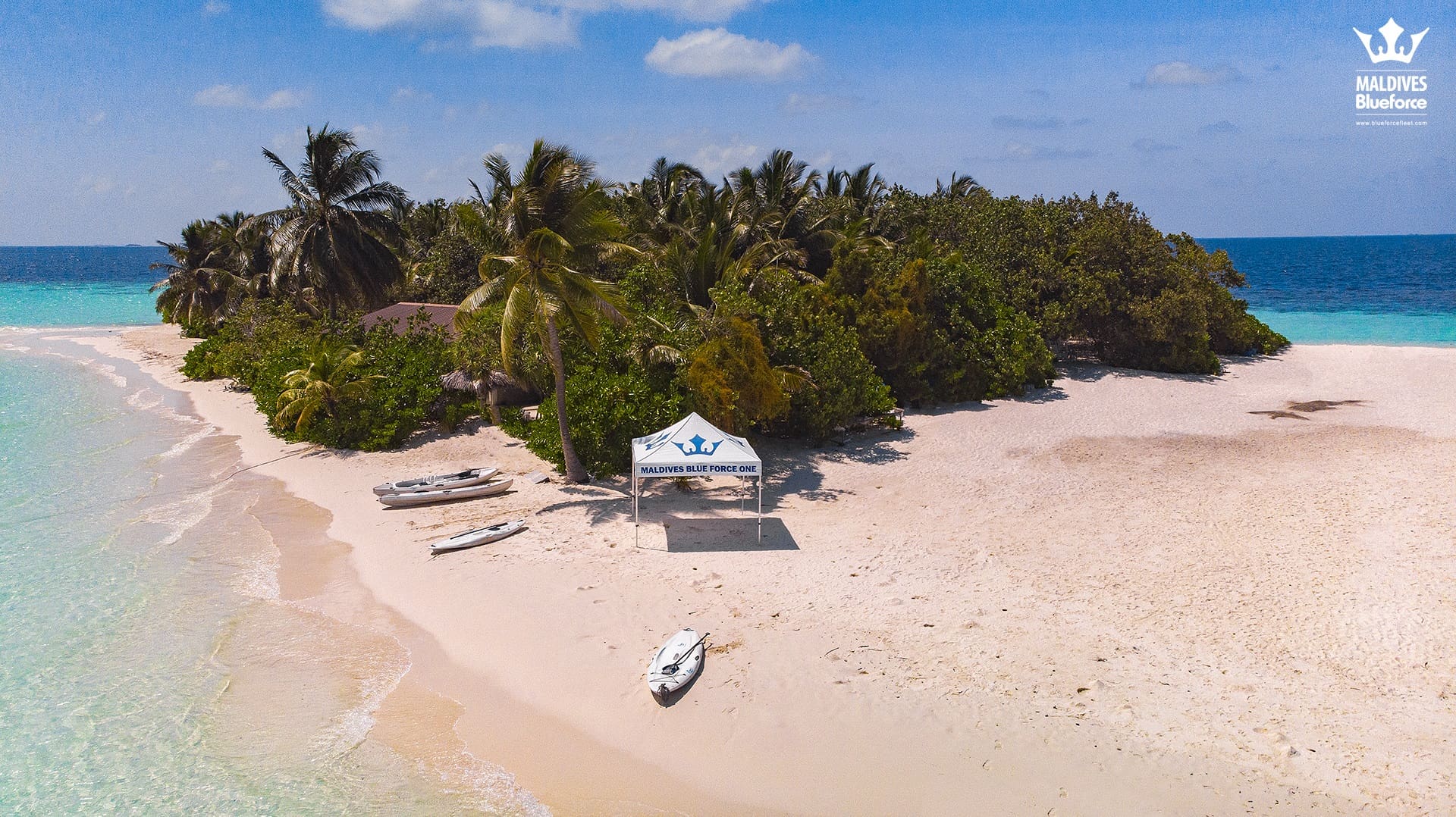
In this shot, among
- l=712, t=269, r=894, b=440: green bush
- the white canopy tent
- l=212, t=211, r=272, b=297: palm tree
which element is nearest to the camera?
the white canopy tent

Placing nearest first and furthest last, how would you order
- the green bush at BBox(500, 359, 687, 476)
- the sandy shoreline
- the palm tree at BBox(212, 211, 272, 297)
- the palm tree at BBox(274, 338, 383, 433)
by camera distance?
1. the sandy shoreline
2. the green bush at BBox(500, 359, 687, 476)
3. the palm tree at BBox(274, 338, 383, 433)
4. the palm tree at BBox(212, 211, 272, 297)

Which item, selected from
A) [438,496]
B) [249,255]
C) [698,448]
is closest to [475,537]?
[438,496]

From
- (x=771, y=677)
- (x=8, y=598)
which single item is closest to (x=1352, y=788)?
(x=771, y=677)

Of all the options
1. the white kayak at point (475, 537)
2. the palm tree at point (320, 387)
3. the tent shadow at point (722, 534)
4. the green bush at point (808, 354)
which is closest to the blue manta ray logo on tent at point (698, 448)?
the tent shadow at point (722, 534)

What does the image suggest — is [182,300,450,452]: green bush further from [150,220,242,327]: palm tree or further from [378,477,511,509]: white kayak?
[150,220,242,327]: palm tree

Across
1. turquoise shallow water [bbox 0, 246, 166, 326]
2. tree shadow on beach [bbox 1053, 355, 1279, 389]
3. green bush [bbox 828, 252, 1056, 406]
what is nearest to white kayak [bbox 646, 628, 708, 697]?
green bush [bbox 828, 252, 1056, 406]

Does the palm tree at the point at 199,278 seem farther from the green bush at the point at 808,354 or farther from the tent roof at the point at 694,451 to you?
the tent roof at the point at 694,451

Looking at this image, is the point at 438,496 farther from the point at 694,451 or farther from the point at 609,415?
the point at 694,451
